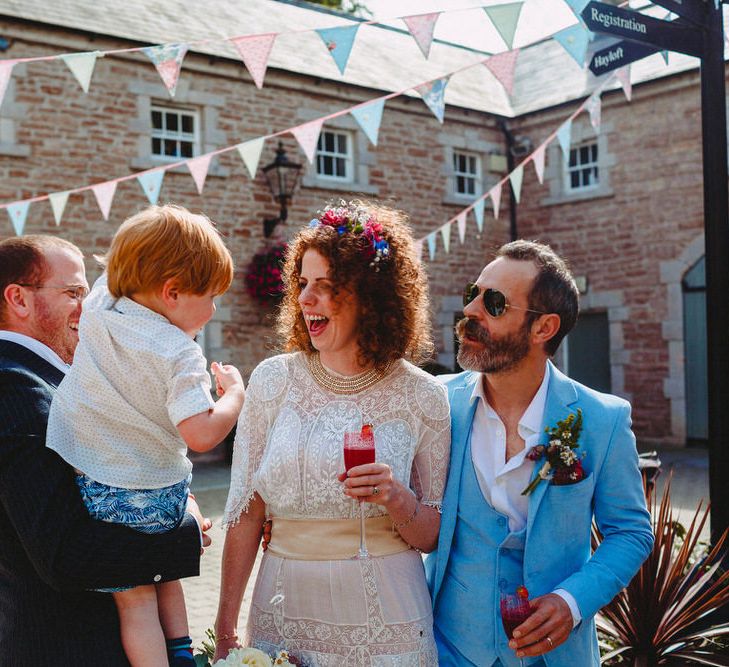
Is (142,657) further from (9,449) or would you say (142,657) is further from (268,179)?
(268,179)

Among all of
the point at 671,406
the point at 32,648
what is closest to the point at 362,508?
the point at 32,648

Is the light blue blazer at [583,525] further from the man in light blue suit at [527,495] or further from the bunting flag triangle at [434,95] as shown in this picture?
the bunting flag triangle at [434,95]

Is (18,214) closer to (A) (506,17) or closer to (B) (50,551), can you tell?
(A) (506,17)

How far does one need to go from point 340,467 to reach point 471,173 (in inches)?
537

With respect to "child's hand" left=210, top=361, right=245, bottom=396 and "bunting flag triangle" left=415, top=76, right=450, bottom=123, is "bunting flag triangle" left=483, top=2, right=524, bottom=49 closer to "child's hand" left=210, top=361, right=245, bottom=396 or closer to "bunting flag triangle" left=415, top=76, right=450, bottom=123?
"bunting flag triangle" left=415, top=76, right=450, bottom=123

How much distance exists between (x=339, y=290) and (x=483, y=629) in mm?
1031

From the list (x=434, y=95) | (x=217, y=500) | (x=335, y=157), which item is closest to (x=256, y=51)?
(x=434, y=95)

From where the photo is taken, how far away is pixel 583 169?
14.8 m

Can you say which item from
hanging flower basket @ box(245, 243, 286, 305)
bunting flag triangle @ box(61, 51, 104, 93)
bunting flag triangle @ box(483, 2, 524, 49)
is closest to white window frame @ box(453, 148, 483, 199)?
hanging flower basket @ box(245, 243, 286, 305)

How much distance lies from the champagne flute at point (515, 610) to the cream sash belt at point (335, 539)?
0.35 m

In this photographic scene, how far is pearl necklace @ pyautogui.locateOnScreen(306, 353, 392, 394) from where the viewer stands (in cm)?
236

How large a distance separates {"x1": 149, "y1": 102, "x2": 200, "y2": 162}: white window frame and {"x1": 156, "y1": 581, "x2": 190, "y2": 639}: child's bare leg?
10260 millimetres

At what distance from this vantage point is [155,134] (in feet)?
38.5

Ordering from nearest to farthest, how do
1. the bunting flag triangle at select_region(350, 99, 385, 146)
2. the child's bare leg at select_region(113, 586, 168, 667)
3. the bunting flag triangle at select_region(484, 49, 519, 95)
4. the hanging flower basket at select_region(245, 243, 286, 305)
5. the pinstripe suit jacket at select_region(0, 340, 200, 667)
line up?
the pinstripe suit jacket at select_region(0, 340, 200, 667) → the child's bare leg at select_region(113, 586, 168, 667) → the bunting flag triangle at select_region(484, 49, 519, 95) → the bunting flag triangle at select_region(350, 99, 385, 146) → the hanging flower basket at select_region(245, 243, 286, 305)
